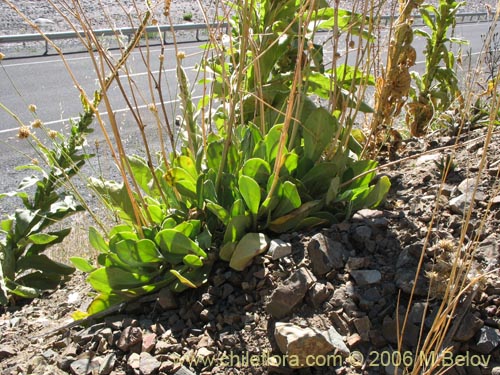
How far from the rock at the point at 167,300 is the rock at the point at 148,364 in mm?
255

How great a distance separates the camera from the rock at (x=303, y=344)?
196 cm

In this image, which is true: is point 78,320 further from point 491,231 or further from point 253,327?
point 491,231

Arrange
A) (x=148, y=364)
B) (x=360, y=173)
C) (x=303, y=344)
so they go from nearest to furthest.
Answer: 1. (x=303, y=344)
2. (x=148, y=364)
3. (x=360, y=173)

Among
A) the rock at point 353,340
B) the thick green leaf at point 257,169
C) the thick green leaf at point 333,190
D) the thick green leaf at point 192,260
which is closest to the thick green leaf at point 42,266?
the thick green leaf at point 192,260

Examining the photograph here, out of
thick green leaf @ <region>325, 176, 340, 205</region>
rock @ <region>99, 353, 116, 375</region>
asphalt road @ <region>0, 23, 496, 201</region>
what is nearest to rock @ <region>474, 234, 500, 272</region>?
thick green leaf @ <region>325, 176, 340, 205</region>

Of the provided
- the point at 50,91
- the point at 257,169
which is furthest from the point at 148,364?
the point at 50,91

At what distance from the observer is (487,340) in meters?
1.98

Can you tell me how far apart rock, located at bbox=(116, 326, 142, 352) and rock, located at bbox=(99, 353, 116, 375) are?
0.04 meters

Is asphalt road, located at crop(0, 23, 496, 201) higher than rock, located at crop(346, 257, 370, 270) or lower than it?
lower

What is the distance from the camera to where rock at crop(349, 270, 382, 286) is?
2.22 m

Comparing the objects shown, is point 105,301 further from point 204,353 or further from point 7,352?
point 204,353

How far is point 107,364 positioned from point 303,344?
65cm

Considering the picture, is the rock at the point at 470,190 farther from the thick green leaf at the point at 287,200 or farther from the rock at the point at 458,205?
the thick green leaf at the point at 287,200

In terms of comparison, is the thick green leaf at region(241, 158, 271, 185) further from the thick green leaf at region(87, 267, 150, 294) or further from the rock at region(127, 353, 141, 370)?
the rock at region(127, 353, 141, 370)
